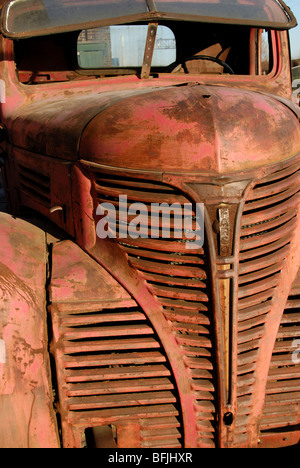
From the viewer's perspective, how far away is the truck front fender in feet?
6.58

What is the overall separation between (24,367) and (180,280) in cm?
77

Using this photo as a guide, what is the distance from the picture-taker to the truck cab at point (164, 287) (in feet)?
6.37

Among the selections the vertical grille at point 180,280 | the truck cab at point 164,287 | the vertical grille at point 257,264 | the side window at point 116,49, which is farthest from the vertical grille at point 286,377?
the side window at point 116,49

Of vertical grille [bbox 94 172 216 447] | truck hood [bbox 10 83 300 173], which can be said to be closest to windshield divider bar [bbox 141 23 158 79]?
truck hood [bbox 10 83 300 173]

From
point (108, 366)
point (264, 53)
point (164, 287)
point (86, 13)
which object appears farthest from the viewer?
point (264, 53)

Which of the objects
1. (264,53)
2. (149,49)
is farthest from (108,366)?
(264,53)

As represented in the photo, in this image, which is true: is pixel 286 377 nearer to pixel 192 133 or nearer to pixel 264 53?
pixel 192 133

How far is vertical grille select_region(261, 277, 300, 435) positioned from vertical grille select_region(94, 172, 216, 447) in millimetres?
303

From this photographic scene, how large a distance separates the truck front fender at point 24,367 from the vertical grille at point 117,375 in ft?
0.25

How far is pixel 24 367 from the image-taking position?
2.02 metres

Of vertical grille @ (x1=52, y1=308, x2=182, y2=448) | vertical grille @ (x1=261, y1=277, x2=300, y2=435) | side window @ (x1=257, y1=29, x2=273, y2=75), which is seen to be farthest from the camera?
side window @ (x1=257, y1=29, x2=273, y2=75)

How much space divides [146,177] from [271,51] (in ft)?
7.42

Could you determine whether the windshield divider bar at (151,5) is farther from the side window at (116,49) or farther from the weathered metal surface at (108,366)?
the weathered metal surface at (108,366)

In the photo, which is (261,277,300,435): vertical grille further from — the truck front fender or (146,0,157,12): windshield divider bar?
(146,0,157,12): windshield divider bar
